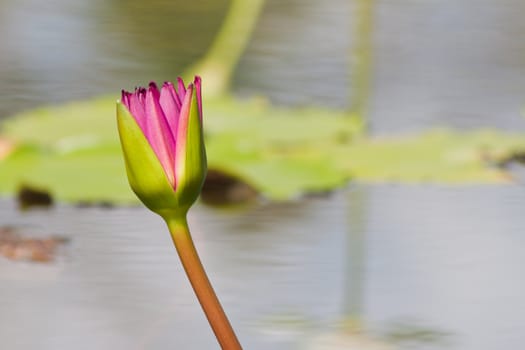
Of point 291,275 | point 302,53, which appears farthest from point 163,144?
point 302,53

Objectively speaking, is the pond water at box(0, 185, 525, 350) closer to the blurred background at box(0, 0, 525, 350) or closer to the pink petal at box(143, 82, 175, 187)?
the blurred background at box(0, 0, 525, 350)

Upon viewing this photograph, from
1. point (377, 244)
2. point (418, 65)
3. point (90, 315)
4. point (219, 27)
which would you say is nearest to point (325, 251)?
point (377, 244)

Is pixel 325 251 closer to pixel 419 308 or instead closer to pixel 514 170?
pixel 419 308

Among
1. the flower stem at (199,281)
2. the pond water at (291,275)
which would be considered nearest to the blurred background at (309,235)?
the pond water at (291,275)

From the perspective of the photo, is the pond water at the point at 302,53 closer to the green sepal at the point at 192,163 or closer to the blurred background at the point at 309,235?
the blurred background at the point at 309,235

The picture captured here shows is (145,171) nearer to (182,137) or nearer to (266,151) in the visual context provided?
(182,137)

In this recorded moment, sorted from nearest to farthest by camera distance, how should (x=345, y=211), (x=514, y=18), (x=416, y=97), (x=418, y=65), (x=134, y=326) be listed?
1. (x=134, y=326)
2. (x=345, y=211)
3. (x=416, y=97)
4. (x=418, y=65)
5. (x=514, y=18)

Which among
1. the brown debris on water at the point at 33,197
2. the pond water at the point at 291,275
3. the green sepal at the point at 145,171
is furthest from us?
the brown debris on water at the point at 33,197
